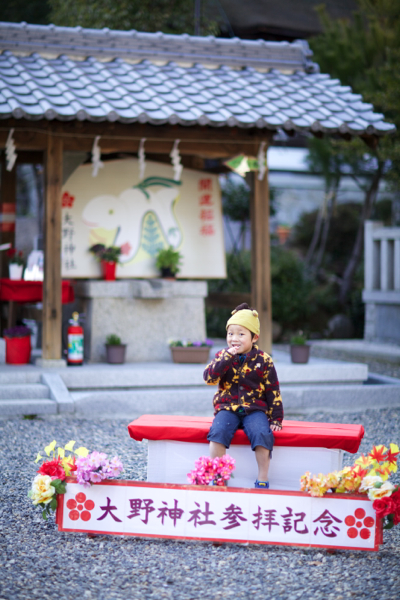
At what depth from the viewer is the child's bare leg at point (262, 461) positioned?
12.6ft

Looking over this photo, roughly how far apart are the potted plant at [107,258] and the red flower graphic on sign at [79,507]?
489 cm

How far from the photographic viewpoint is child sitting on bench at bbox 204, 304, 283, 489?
3945mm

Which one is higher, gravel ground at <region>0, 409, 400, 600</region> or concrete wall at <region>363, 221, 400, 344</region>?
concrete wall at <region>363, 221, 400, 344</region>

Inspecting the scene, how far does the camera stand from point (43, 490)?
3533 mm

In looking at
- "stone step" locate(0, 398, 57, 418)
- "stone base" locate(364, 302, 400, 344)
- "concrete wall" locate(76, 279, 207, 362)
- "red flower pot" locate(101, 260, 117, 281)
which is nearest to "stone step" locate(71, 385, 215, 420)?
"stone step" locate(0, 398, 57, 418)

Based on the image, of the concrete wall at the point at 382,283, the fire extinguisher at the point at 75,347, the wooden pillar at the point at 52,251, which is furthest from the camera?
the concrete wall at the point at 382,283

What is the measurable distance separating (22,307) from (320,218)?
416 inches

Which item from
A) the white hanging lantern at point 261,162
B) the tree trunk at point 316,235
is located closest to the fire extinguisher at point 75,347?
the white hanging lantern at point 261,162

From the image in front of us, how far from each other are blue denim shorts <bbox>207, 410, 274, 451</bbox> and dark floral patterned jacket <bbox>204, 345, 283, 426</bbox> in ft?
0.18

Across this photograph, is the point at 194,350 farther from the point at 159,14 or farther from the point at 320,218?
the point at 320,218

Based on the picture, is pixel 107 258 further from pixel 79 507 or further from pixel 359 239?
pixel 359 239

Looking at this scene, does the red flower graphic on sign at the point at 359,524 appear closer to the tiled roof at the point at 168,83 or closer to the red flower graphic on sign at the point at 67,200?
the tiled roof at the point at 168,83

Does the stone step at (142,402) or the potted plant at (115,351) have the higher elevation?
the potted plant at (115,351)

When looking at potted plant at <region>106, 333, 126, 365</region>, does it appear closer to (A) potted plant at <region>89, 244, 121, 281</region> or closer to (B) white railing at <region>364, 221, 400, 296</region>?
(A) potted plant at <region>89, 244, 121, 281</region>
